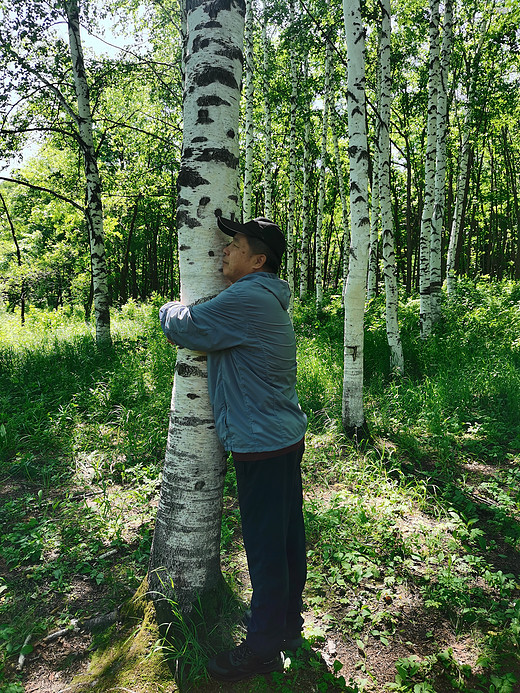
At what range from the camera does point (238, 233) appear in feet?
7.89

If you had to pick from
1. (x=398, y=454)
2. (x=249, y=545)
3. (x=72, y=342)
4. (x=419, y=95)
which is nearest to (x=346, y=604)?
(x=249, y=545)

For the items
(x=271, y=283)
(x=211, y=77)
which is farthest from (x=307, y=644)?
(x=211, y=77)

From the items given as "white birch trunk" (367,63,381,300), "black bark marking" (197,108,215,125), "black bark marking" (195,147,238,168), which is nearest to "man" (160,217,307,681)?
"black bark marking" (195,147,238,168)

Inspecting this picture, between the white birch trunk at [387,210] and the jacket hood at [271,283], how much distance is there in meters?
5.62

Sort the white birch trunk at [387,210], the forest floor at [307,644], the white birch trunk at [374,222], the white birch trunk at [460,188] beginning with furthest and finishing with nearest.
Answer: the white birch trunk at [374,222], the white birch trunk at [460,188], the white birch trunk at [387,210], the forest floor at [307,644]

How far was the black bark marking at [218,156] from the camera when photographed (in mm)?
2447

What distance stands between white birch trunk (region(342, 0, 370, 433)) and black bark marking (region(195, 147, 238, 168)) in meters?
3.21

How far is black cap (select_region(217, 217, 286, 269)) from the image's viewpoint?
7.81ft

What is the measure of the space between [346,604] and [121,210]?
18.9 meters

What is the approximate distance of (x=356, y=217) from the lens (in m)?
5.49

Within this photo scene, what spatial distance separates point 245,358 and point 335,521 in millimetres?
2169

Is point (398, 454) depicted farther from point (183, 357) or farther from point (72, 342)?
point (72, 342)

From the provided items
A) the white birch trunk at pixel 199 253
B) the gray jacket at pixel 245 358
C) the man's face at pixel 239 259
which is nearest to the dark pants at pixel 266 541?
the gray jacket at pixel 245 358

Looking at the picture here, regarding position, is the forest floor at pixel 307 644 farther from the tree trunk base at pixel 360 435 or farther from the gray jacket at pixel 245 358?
the tree trunk base at pixel 360 435
